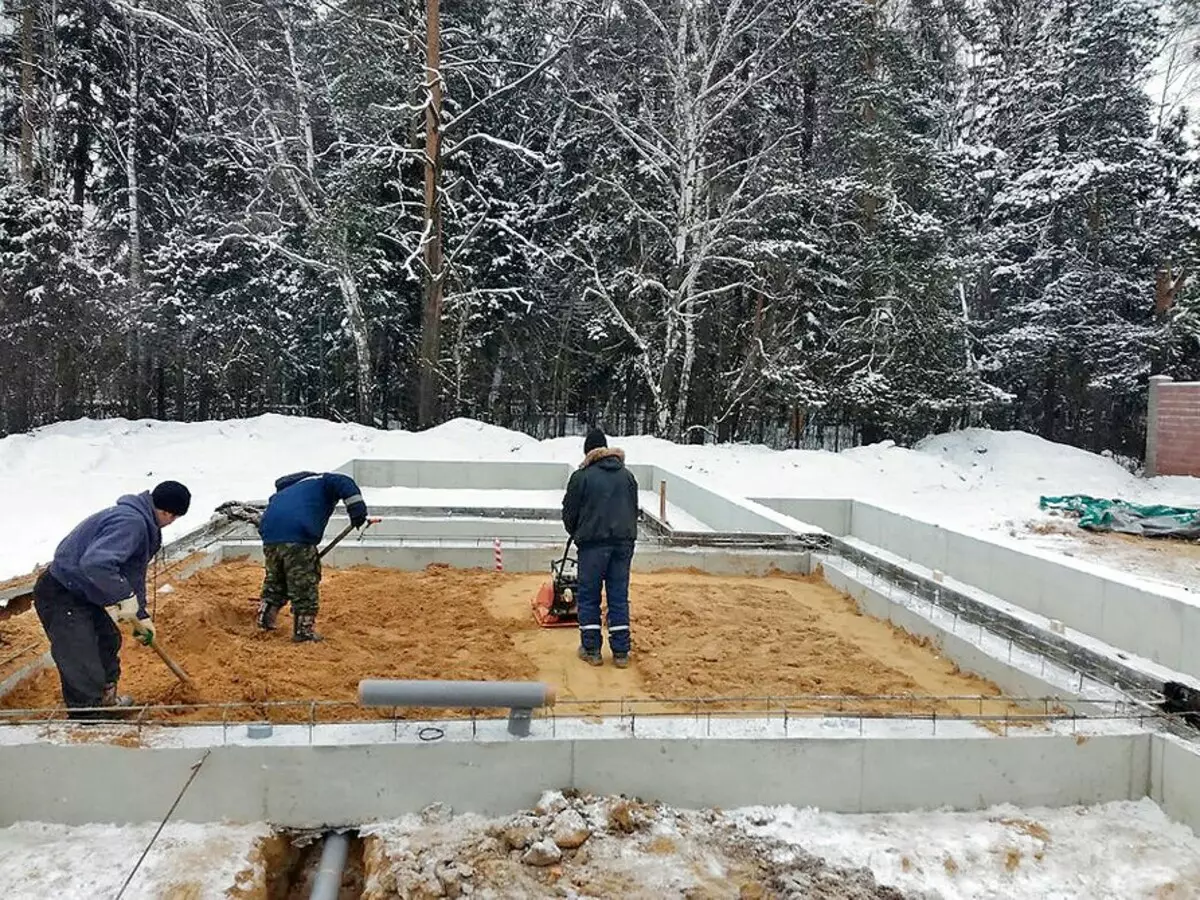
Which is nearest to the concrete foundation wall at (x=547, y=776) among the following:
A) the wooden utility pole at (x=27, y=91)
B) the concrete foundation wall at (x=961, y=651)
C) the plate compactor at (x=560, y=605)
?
the concrete foundation wall at (x=961, y=651)

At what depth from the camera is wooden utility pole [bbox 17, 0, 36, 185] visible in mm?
16516

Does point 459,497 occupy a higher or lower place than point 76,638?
lower

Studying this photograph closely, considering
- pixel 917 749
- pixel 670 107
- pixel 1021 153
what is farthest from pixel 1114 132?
pixel 917 749

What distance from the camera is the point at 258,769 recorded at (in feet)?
10.4

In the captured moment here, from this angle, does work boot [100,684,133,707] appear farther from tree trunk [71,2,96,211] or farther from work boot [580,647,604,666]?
tree trunk [71,2,96,211]

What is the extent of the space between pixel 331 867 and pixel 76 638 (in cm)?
153

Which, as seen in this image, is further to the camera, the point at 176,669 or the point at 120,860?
the point at 176,669

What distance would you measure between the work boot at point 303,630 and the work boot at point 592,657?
4.84ft

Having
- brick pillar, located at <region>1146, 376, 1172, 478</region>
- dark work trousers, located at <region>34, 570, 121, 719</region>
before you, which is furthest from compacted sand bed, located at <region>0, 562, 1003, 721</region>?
brick pillar, located at <region>1146, 376, 1172, 478</region>

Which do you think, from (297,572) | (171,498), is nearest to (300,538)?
(297,572)

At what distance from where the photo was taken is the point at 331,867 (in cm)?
293

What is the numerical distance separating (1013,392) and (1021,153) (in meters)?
5.26

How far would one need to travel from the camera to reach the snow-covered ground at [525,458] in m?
10.9

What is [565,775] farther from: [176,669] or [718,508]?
[718,508]
